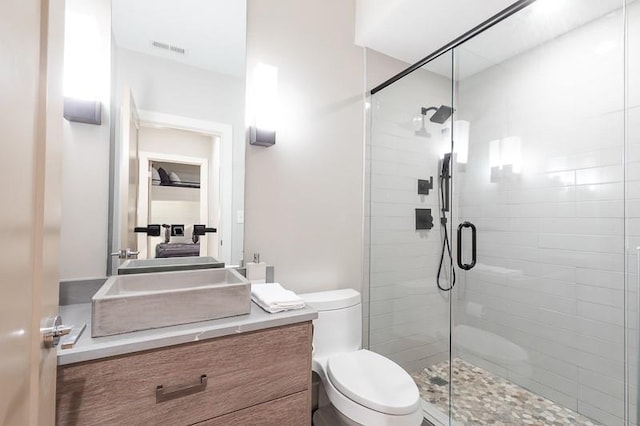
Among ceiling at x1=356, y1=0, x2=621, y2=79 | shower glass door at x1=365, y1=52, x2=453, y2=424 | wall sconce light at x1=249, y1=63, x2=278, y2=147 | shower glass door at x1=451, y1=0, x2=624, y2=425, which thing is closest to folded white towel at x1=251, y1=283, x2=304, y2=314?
wall sconce light at x1=249, y1=63, x2=278, y2=147

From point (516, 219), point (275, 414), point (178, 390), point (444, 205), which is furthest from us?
point (444, 205)

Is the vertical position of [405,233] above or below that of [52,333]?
above

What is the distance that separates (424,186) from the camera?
2090mm

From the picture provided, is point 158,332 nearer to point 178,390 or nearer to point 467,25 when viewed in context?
point 178,390

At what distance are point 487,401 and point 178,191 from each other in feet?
7.01

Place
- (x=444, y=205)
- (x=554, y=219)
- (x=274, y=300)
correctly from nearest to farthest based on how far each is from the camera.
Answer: (x=274, y=300)
(x=554, y=219)
(x=444, y=205)

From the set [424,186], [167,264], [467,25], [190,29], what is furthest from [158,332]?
[467,25]

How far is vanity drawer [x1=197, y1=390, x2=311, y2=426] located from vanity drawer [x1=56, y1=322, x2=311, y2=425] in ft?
0.07

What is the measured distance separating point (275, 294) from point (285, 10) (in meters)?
1.60

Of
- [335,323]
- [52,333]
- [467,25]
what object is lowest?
[335,323]

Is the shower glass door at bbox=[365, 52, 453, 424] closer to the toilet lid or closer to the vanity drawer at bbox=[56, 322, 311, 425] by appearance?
the toilet lid

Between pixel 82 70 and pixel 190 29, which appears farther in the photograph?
pixel 190 29

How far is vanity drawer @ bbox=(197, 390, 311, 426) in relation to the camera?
1.03 meters

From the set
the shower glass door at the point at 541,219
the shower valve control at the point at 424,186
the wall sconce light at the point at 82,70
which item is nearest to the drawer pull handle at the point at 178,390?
the wall sconce light at the point at 82,70
